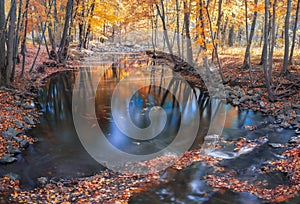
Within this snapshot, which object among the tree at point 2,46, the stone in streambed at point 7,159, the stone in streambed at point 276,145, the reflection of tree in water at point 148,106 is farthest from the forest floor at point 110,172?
the reflection of tree in water at point 148,106

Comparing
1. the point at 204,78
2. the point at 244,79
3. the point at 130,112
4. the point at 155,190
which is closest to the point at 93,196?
the point at 155,190

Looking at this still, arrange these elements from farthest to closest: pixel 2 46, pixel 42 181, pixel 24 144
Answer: pixel 2 46, pixel 24 144, pixel 42 181

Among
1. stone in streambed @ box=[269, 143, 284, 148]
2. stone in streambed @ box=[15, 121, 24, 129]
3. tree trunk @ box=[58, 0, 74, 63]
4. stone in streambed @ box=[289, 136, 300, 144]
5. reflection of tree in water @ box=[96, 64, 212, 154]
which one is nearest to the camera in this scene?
stone in streambed @ box=[269, 143, 284, 148]

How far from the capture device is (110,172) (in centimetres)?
851

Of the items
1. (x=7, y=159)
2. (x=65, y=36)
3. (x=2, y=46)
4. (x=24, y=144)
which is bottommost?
(x=7, y=159)

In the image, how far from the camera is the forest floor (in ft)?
23.1

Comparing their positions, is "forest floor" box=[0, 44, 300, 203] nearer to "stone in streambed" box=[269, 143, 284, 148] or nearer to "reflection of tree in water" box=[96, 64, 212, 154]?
"stone in streambed" box=[269, 143, 284, 148]

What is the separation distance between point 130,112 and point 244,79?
8.50m

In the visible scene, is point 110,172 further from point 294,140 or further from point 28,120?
point 294,140

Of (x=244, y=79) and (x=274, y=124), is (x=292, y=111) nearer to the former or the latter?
(x=274, y=124)

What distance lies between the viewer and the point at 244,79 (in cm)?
1889

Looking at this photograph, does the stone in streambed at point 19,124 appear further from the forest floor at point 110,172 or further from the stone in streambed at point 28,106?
the stone in streambed at point 28,106

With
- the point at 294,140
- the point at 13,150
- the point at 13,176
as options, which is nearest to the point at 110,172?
the point at 13,176

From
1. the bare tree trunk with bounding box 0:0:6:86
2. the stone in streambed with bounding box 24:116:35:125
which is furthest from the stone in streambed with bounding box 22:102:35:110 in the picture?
the bare tree trunk with bounding box 0:0:6:86
